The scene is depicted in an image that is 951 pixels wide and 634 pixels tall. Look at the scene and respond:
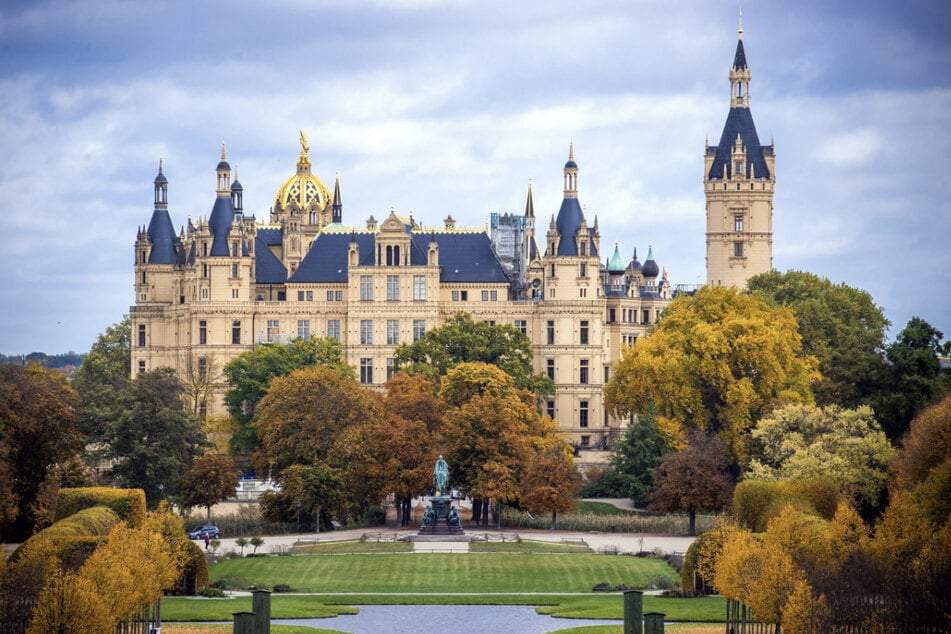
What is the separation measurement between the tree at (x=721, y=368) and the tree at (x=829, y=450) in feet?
37.4

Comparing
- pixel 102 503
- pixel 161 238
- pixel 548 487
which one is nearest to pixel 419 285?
pixel 161 238

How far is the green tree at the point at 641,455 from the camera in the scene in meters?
113

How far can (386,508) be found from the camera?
11250cm

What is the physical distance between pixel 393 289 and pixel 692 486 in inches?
1867

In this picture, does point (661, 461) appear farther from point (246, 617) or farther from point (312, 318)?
point (246, 617)

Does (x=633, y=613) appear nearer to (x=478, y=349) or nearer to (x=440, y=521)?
(x=440, y=521)

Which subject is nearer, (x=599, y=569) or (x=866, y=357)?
(x=599, y=569)

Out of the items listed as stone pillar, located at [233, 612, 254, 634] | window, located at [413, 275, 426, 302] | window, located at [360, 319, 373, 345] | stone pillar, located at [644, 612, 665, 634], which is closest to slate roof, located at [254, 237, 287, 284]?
window, located at [360, 319, 373, 345]

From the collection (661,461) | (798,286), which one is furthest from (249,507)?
(798,286)

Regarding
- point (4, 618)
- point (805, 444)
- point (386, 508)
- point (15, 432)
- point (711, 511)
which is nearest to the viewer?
point (4, 618)

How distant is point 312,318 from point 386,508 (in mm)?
35313

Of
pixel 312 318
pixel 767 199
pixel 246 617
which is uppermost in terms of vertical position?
pixel 767 199

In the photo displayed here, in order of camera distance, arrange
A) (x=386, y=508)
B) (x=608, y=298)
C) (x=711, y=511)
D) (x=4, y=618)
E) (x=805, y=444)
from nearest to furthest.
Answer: (x=4, y=618) → (x=805, y=444) → (x=711, y=511) → (x=386, y=508) → (x=608, y=298)

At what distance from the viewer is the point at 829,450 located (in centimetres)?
8925
